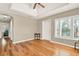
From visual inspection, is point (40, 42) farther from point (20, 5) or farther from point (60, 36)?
point (20, 5)

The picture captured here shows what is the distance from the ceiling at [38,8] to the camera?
235 centimetres

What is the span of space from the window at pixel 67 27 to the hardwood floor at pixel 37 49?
237 mm

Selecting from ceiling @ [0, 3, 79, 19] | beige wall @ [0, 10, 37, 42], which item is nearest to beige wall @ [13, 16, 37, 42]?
beige wall @ [0, 10, 37, 42]

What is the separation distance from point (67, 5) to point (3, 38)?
1.34 meters

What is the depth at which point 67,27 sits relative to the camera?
8.14ft

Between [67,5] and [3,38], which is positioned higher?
[67,5]

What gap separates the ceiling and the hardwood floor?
21.7 inches

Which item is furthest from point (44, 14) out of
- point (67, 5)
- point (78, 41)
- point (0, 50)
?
point (0, 50)

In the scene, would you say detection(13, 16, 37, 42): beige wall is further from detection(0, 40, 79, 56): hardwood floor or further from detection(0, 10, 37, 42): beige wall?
detection(0, 40, 79, 56): hardwood floor

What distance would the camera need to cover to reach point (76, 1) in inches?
89.3

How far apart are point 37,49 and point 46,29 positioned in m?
0.45

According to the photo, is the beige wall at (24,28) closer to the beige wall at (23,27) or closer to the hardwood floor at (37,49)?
the beige wall at (23,27)

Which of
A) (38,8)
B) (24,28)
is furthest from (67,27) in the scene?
(24,28)

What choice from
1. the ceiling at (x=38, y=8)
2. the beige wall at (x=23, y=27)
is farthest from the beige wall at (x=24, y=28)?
the ceiling at (x=38, y=8)
